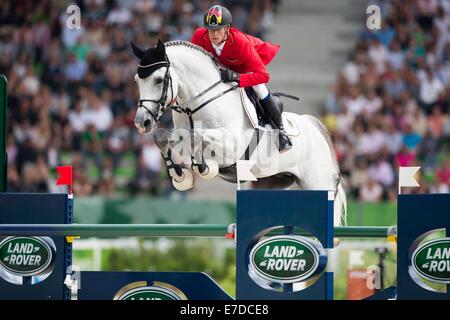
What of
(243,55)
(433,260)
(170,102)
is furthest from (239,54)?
(433,260)

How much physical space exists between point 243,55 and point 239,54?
4cm

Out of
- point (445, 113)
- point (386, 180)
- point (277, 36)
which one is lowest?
point (386, 180)

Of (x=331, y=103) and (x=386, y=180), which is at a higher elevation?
(x=331, y=103)

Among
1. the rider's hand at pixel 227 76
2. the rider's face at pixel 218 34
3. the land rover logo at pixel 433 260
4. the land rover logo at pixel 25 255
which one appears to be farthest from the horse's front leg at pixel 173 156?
the land rover logo at pixel 433 260

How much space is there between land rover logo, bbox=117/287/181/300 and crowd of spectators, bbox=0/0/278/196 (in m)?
8.04

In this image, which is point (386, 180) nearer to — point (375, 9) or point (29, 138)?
point (29, 138)

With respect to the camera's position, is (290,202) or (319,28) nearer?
(290,202)

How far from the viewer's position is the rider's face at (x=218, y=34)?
7.12m

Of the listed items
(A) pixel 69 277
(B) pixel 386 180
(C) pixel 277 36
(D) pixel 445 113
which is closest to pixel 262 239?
(A) pixel 69 277

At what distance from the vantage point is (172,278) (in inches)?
214

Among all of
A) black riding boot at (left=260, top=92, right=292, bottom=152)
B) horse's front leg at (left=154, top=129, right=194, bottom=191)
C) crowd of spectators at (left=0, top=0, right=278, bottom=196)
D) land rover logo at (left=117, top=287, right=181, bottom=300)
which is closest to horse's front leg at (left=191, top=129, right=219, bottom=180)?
horse's front leg at (left=154, top=129, right=194, bottom=191)

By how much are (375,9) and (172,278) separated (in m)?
3.18

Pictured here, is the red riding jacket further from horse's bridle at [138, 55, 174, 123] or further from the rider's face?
horse's bridle at [138, 55, 174, 123]
